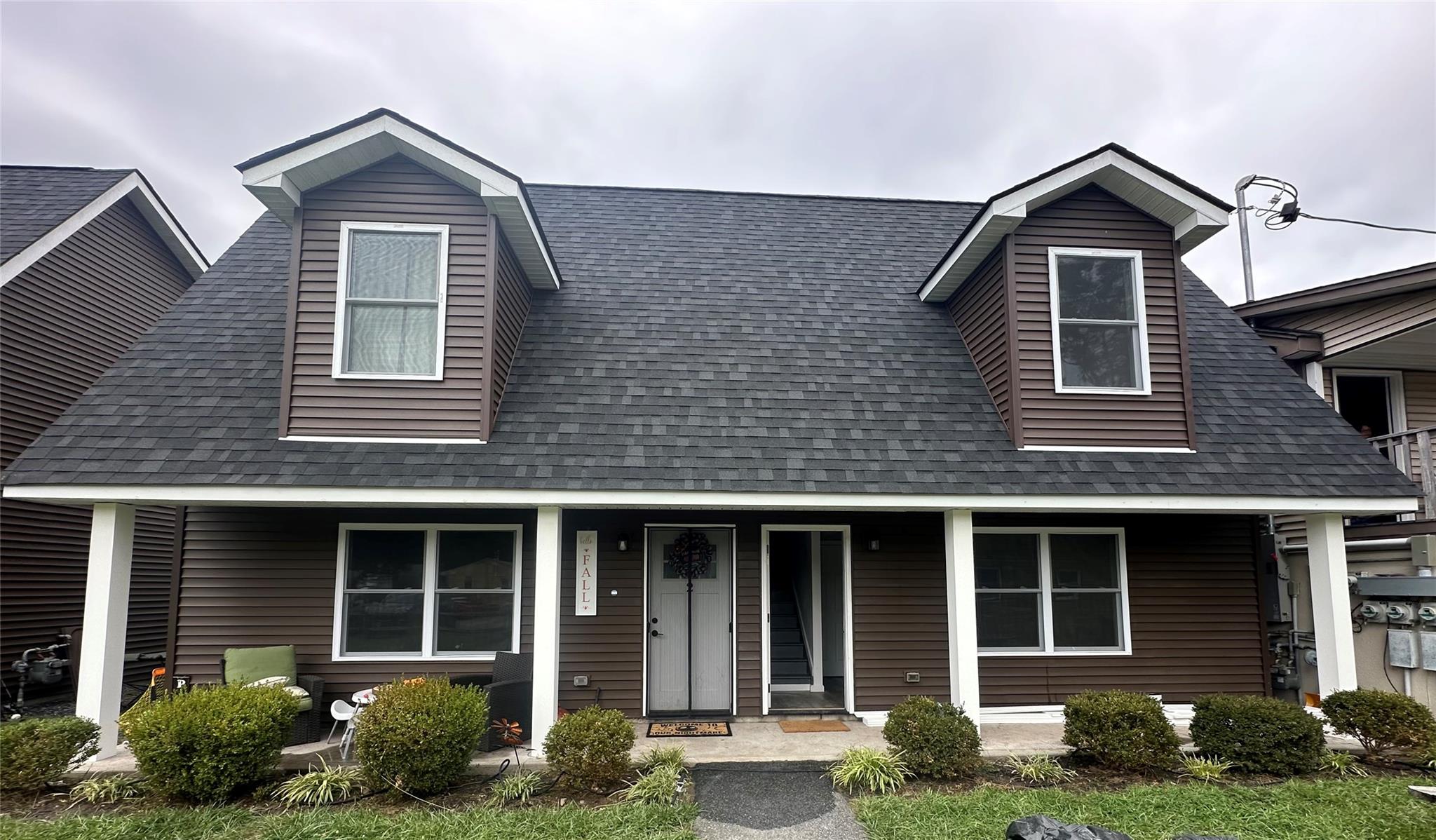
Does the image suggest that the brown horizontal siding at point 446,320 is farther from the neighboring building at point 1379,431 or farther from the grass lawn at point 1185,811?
the neighboring building at point 1379,431

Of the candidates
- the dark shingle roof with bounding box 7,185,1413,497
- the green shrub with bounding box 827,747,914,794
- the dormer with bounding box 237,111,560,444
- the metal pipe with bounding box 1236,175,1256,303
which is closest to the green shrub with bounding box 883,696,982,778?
the green shrub with bounding box 827,747,914,794

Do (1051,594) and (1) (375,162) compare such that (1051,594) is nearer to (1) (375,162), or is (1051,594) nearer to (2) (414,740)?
(2) (414,740)

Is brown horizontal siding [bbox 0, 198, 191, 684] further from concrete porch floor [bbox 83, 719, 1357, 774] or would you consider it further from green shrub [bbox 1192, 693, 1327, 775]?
green shrub [bbox 1192, 693, 1327, 775]

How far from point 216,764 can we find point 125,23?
1246 cm

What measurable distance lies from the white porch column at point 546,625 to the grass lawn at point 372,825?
4.01 feet

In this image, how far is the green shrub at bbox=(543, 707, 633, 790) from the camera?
543cm

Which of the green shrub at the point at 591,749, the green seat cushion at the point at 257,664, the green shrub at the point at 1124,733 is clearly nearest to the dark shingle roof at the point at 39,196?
the green seat cushion at the point at 257,664

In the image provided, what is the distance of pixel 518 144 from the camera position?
33.6m

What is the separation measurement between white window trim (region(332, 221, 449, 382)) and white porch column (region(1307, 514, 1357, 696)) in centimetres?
864

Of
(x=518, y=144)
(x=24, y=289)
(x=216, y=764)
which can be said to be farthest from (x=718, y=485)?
(x=518, y=144)

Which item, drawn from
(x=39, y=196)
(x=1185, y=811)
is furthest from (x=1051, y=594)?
(x=39, y=196)

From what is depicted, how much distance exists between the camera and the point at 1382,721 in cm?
610

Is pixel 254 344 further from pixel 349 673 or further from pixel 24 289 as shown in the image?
pixel 24 289

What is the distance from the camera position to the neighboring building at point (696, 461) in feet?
22.0
